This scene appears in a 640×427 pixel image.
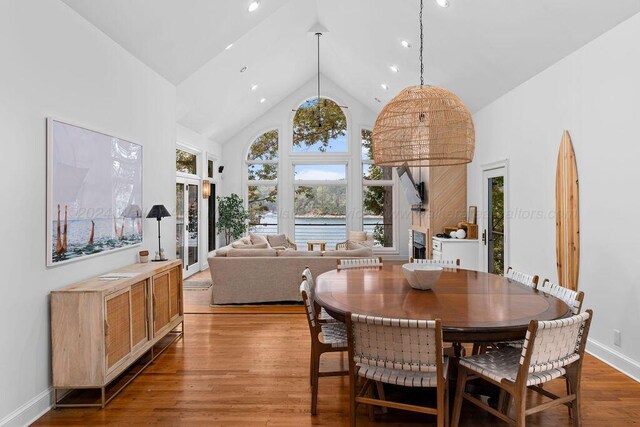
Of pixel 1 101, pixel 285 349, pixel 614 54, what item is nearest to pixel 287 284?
pixel 285 349

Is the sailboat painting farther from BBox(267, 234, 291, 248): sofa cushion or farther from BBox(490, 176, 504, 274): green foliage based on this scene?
BBox(490, 176, 504, 274): green foliage

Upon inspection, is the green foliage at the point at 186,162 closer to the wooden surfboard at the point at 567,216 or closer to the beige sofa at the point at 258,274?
the beige sofa at the point at 258,274

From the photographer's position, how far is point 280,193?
9.75 meters

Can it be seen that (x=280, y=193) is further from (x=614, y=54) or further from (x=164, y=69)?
(x=614, y=54)

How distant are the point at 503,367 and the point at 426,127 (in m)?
1.65

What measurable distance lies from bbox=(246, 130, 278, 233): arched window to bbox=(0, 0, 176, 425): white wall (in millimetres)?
6289

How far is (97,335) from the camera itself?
2781mm

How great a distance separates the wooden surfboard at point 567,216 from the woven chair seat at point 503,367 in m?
1.83

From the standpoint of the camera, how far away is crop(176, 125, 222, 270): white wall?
7223mm

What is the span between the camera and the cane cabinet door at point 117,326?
2876mm

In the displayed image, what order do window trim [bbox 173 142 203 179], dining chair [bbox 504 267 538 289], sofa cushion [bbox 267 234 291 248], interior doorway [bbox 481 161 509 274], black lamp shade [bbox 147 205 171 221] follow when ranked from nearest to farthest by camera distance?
dining chair [bbox 504 267 538 289] < black lamp shade [bbox 147 205 171 221] < interior doorway [bbox 481 161 509 274] < window trim [bbox 173 142 203 179] < sofa cushion [bbox 267 234 291 248]

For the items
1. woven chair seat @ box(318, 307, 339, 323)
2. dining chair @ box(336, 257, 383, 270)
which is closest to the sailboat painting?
woven chair seat @ box(318, 307, 339, 323)

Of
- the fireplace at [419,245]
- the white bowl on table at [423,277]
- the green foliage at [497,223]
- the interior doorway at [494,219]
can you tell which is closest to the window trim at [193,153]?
the fireplace at [419,245]

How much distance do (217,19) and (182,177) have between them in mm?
3328
